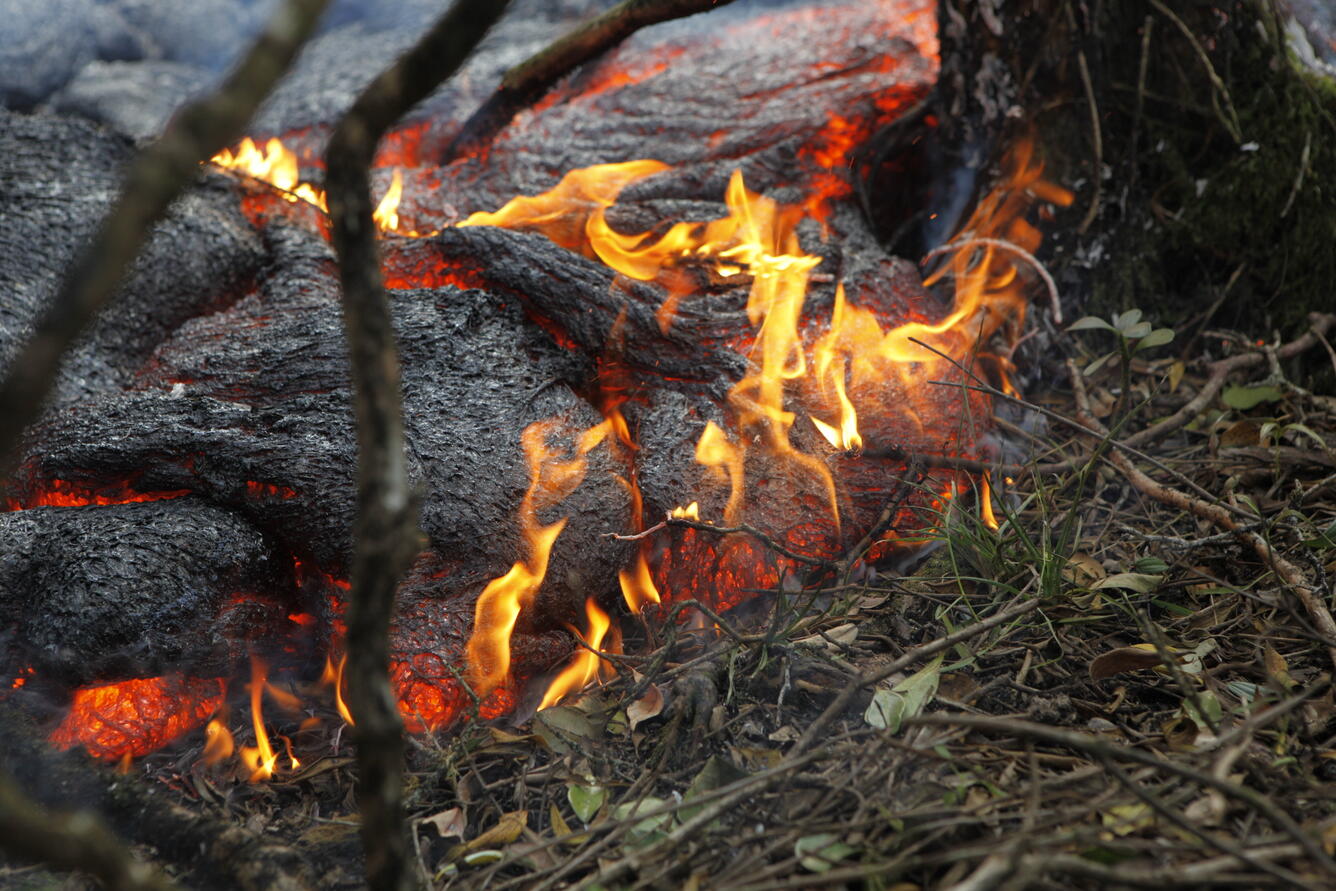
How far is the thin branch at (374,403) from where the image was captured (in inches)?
40.6

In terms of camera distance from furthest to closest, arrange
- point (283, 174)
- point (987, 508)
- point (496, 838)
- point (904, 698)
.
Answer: point (283, 174)
point (987, 508)
point (904, 698)
point (496, 838)

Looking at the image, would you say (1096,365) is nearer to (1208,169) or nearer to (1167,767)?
(1208,169)

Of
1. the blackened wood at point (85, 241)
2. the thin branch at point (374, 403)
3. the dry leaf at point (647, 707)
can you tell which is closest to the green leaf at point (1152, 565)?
the dry leaf at point (647, 707)

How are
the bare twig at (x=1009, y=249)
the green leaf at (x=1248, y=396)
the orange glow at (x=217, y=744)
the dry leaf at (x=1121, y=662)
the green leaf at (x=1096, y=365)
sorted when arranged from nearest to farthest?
the dry leaf at (x=1121, y=662) < the orange glow at (x=217, y=744) < the green leaf at (x=1096, y=365) < the green leaf at (x=1248, y=396) < the bare twig at (x=1009, y=249)

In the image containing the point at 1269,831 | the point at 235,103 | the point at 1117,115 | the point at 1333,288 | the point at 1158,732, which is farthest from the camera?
the point at 1117,115

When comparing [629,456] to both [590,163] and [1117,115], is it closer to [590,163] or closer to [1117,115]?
[590,163]

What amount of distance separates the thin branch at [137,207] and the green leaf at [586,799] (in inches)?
41.2

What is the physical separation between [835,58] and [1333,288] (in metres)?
1.88

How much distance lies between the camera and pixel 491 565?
6.77 ft

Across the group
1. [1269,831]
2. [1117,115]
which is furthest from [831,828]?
[1117,115]

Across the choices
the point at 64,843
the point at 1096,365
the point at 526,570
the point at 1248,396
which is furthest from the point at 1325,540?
the point at 64,843

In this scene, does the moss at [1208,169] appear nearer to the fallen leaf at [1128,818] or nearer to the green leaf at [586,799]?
the fallen leaf at [1128,818]

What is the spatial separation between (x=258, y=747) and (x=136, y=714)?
0.91 feet

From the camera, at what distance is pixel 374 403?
3.40 ft
